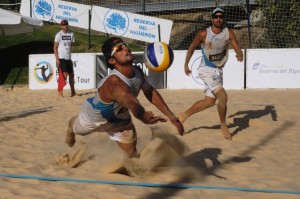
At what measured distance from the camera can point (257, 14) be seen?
17984 mm

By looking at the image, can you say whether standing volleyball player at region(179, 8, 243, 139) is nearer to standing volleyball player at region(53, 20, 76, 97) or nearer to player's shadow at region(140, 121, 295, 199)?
player's shadow at region(140, 121, 295, 199)

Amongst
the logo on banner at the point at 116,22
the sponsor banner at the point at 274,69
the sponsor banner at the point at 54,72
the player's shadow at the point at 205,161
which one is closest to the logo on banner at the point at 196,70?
the sponsor banner at the point at 274,69

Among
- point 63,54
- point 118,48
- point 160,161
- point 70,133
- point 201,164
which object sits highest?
point 118,48

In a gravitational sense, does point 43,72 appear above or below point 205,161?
above

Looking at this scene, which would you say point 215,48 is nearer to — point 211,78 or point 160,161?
point 211,78

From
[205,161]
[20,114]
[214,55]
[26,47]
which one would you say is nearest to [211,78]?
[214,55]

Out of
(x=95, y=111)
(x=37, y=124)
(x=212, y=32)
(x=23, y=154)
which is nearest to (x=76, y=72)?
(x=37, y=124)

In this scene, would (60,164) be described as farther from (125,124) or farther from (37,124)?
(37,124)

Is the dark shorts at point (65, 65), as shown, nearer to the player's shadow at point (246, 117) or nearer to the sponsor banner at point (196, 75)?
the sponsor banner at point (196, 75)

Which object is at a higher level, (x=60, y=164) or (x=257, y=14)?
(x=257, y=14)

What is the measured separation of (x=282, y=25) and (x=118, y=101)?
44.5 feet

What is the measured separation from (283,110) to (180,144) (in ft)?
14.9

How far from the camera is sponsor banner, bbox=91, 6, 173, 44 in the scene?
17562 mm

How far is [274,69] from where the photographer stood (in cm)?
1345
